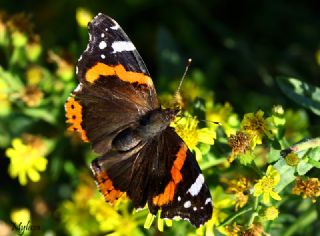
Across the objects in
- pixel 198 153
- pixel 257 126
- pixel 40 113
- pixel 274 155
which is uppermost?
pixel 257 126

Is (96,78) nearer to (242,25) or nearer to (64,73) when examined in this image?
(64,73)

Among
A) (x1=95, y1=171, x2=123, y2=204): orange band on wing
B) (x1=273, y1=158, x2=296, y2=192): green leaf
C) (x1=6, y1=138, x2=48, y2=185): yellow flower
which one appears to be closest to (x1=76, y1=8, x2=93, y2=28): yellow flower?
(x1=6, y1=138, x2=48, y2=185): yellow flower

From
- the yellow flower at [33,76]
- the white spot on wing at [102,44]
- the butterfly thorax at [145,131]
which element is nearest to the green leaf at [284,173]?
the butterfly thorax at [145,131]

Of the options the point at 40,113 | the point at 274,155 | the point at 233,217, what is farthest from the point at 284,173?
the point at 40,113

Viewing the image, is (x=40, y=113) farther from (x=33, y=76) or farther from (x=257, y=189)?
(x=257, y=189)

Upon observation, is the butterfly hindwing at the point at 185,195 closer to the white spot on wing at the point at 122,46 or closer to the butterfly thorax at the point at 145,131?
the butterfly thorax at the point at 145,131

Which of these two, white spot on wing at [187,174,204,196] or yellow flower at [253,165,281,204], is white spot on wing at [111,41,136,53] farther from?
yellow flower at [253,165,281,204]

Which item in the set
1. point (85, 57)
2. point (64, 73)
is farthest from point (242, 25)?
point (85, 57)
